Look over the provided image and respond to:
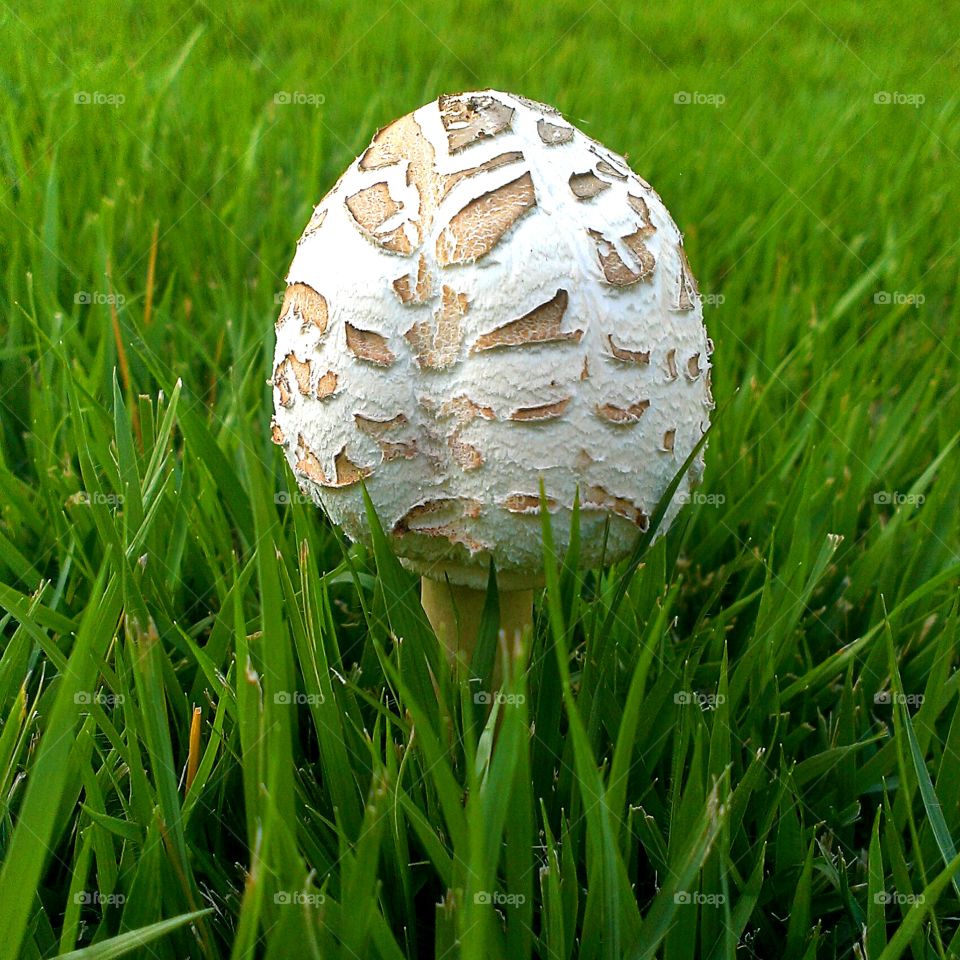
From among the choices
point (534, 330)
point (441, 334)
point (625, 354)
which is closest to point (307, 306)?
point (441, 334)

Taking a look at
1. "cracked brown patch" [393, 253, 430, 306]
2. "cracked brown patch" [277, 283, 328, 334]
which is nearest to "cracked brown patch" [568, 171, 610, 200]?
"cracked brown patch" [393, 253, 430, 306]

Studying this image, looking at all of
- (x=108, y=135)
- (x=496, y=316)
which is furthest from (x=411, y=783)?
(x=108, y=135)

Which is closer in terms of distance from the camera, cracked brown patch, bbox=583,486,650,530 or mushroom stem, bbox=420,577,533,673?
cracked brown patch, bbox=583,486,650,530

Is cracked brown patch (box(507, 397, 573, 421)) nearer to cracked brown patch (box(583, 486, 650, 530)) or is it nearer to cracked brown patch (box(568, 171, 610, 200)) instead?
cracked brown patch (box(583, 486, 650, 530))

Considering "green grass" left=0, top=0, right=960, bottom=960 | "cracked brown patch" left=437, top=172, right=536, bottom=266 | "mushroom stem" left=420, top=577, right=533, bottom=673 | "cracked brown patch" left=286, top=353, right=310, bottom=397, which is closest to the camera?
"green grass" left=0, top=0, right=960, bottom=960

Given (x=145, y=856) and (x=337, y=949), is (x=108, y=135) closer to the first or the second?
(x=145, y=856)

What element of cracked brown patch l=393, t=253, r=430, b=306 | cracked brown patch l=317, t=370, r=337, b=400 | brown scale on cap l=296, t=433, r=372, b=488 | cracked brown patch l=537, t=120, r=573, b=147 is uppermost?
cracked brown patch l=537, t=120, r=573, b=147

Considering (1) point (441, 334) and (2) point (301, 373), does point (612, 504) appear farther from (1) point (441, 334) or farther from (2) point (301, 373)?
(2) point (301, 373)
